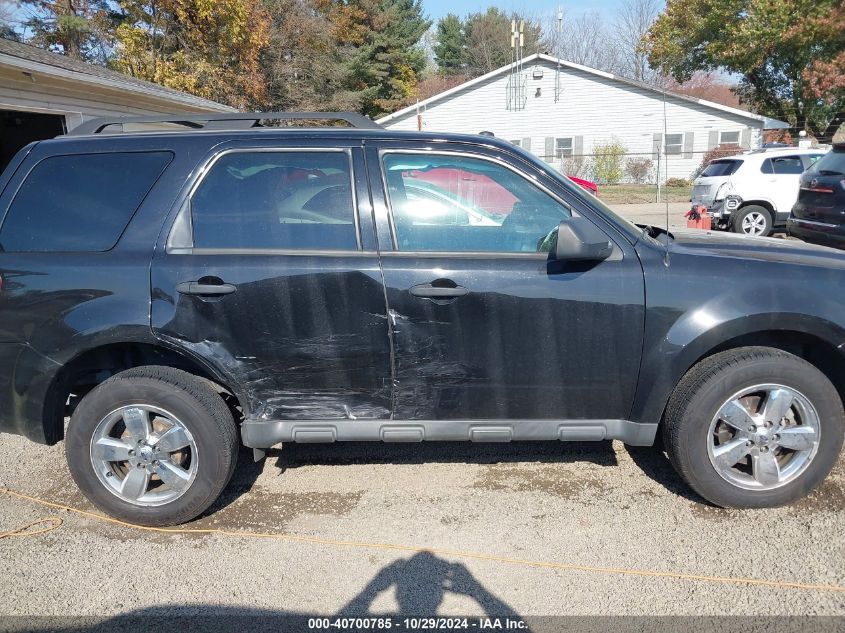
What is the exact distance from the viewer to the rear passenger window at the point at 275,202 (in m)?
3.19

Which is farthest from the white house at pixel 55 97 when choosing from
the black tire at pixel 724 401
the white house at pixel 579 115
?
the white house at pixel 579 115

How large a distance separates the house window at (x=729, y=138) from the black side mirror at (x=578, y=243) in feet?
101

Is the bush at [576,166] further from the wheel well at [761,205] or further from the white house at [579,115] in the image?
the wheel well at [761,205]

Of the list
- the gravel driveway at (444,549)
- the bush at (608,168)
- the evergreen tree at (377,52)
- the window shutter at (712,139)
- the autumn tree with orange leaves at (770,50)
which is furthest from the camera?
the evergreen tree at (377,52)

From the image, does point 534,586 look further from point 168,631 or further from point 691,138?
point 691,138

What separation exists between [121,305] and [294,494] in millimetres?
1398

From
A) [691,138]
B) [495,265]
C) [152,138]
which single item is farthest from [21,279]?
[691,138]

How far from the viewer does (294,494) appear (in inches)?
143

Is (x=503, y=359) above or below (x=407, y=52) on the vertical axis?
below

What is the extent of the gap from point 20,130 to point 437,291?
14143 millimetres

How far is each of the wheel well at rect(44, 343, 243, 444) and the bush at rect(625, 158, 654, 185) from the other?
29.0 meters

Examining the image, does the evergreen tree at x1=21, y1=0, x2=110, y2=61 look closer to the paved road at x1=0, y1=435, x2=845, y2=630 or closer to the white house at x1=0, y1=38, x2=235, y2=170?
the white house at x1=0, y1=38, x2=235, y2=170

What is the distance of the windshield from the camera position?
13.4 meters

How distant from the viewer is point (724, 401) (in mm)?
3102
